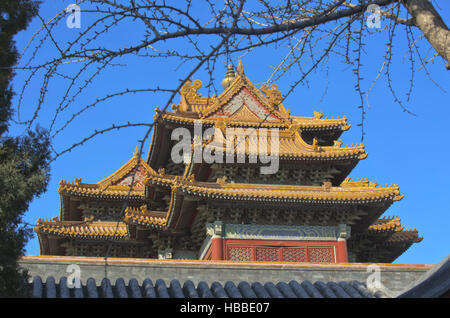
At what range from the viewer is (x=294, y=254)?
15375mm

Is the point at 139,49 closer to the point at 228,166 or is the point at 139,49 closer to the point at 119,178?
the point at 228,166

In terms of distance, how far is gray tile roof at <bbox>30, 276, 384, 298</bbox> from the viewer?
28.9 feet

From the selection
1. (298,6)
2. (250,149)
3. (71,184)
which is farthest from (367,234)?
(298,6)

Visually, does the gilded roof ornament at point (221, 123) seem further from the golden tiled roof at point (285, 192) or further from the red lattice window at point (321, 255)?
the red lattice window at point (321, 255)

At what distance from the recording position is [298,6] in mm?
5820

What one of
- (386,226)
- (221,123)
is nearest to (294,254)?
(386,226)

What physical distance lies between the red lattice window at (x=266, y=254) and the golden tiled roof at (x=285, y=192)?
48.8 inches

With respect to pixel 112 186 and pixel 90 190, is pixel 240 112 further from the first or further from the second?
pixel 90 190

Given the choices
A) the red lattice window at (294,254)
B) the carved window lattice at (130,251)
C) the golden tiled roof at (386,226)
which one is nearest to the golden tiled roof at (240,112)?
the golden tiled roof at (386,226)

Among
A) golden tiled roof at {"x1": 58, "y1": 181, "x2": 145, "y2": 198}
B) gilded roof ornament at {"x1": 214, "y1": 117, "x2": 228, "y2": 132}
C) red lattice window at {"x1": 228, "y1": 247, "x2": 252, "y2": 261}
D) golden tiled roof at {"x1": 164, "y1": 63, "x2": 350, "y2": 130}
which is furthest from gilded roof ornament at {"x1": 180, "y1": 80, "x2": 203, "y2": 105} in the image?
red lattice window at {"x1": 228, "y1": 247, "x2": 252, "y2": 261}

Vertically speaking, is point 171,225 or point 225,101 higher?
point 225,101

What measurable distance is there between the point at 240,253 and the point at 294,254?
53.3 inches

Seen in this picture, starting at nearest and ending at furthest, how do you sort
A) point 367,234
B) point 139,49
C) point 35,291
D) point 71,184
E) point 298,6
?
point 139,49 → point 298,6 → point 35,291 → point 367,234 → point 71,184

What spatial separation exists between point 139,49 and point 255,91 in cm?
1543
